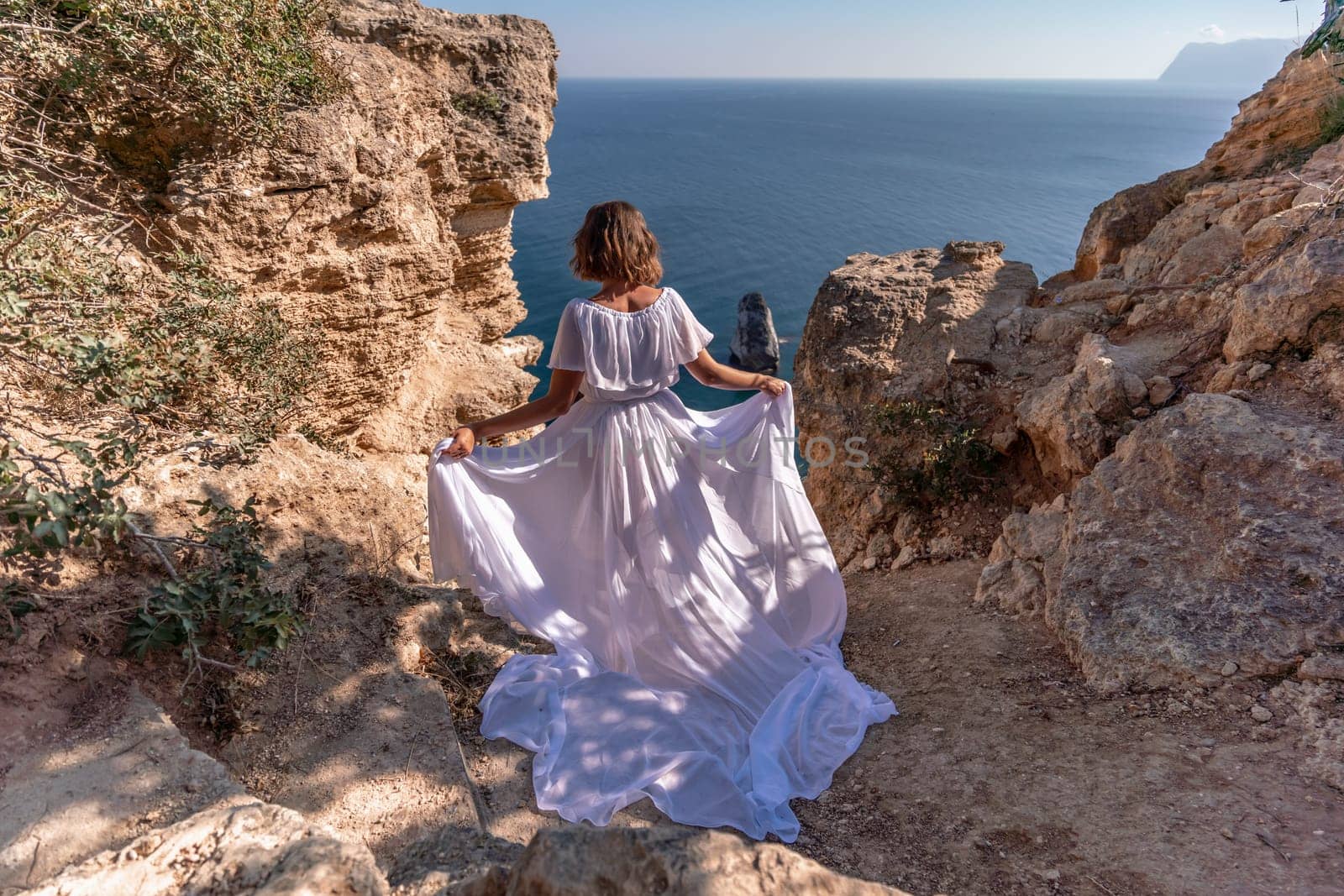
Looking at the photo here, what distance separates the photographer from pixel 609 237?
3125 mm

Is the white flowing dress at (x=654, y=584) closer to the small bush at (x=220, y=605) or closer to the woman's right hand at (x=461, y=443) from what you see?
the woman's right hand at (x=461, y=443)

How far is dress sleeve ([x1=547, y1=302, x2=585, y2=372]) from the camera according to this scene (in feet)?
10.5

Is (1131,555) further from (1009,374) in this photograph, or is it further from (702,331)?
(1009,374)

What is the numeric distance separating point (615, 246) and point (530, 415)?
2.76ft

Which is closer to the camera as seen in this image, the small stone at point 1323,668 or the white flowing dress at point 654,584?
the small stone at point 1323,668

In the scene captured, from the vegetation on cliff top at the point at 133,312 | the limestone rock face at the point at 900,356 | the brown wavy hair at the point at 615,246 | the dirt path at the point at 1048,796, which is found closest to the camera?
the dirt path at the point at 1048,796

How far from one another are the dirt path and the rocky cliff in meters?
0.19

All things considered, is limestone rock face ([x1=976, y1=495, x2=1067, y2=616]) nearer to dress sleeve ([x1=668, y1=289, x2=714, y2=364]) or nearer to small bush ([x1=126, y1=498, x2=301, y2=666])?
dress sleeve ([x1=668, y1=289, x2=714, y2=364])

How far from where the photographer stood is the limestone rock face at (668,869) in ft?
4.42

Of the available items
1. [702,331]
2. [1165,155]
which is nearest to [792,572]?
[702,331]

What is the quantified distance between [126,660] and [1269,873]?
360 cm

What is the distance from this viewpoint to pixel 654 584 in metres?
3.42

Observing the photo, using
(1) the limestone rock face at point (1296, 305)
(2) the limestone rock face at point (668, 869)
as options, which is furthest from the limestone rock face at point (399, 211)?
(1) the limestone rock face at point (1296, 305)

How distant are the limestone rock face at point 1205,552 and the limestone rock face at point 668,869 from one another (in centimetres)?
224
